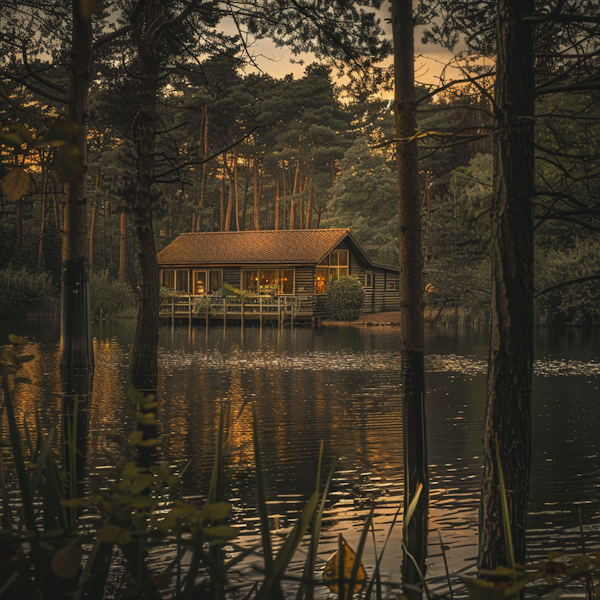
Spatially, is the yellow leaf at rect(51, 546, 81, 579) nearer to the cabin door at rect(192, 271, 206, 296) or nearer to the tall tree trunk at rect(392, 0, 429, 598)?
the tall tree trunk at rect(392, 0, 429, 598)

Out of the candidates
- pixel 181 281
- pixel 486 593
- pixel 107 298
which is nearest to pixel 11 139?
pixel 486 593

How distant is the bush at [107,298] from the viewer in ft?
150

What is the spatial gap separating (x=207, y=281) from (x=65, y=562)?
50.4 metres

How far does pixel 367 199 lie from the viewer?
224 ft

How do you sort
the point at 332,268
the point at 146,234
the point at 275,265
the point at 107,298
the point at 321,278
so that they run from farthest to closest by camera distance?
1. the point at 332,268
2. the point at 321,278
3. the point at 275,265
4. the point at 107,298
5. the point at 146,234

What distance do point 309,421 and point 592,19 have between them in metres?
9.41

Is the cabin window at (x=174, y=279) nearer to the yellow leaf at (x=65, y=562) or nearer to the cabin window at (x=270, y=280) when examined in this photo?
the cabin window at (x=270, y=280)

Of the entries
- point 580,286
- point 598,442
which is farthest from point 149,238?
point 580,286

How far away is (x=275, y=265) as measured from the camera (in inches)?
1969

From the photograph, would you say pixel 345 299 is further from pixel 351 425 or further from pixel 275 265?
pixel 351 425

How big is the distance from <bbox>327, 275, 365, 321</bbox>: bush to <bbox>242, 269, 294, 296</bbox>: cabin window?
11.0 ft

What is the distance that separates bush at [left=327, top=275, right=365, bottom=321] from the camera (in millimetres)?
48031

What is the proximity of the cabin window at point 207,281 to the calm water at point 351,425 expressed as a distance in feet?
75.9

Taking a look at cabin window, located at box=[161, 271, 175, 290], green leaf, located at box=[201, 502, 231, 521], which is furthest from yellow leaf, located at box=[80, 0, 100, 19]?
cabin window, located at box=[161, 271, 175, 290]
